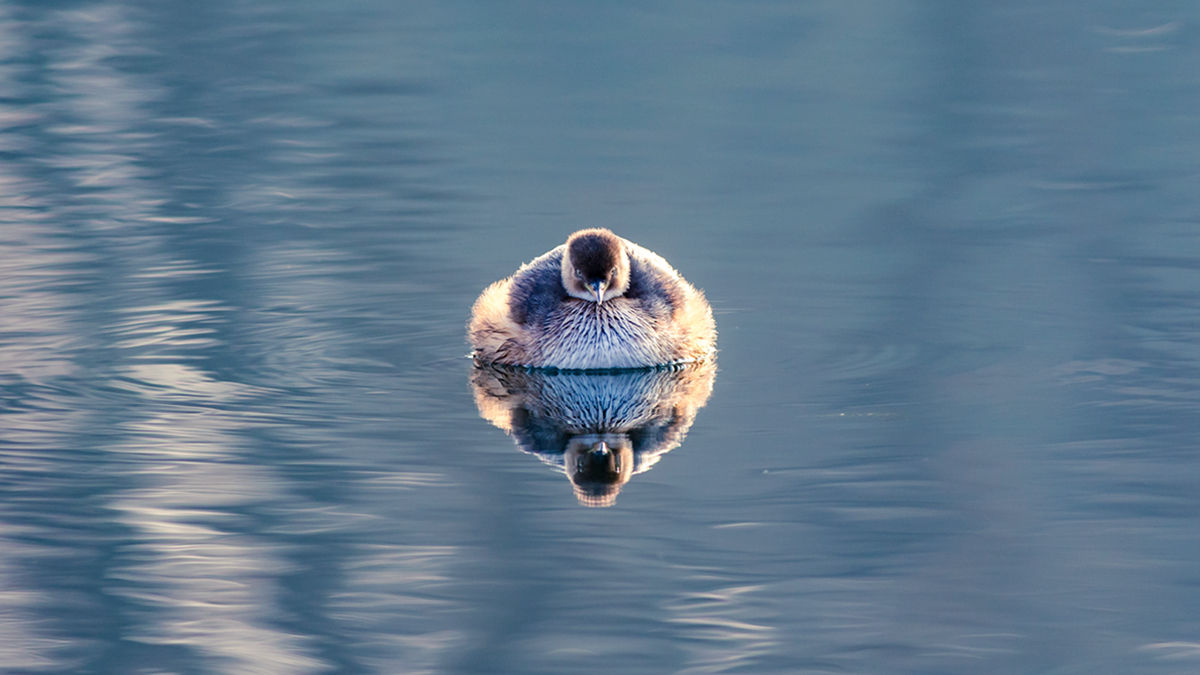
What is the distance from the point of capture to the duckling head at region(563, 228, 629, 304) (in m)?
10.3

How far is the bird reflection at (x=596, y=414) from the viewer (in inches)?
338

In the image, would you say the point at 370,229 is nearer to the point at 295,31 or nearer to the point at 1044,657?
the point at 1044,657

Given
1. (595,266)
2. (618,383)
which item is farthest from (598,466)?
(595,266)

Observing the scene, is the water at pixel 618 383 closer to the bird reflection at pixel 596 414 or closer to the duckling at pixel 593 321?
the bird reflection at pixel 596 414

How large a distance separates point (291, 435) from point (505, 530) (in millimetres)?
1806

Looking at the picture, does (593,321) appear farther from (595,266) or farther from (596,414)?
(596,414)

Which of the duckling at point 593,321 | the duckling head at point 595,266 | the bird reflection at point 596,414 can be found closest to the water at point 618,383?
the bird reflection at point 596,414

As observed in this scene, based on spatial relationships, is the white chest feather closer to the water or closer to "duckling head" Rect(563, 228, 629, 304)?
"duckling head" Rect(563, 228, 629, 304)

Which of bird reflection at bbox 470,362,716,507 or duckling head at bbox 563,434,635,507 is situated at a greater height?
bird reflection at bbox 470,362,716,507

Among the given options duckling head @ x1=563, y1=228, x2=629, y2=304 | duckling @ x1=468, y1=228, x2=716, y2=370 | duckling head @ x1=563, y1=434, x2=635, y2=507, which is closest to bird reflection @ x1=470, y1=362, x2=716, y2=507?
duckling head @ x1=563, y1=434, x2=635, y2=507

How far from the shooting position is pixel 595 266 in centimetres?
1036

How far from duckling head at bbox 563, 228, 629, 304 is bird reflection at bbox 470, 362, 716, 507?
51 centimetres

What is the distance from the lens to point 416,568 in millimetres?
7148

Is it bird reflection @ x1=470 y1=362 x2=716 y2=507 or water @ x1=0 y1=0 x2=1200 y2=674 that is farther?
bird reflection @ x1=470 y1=362 x2=716 y2=507
